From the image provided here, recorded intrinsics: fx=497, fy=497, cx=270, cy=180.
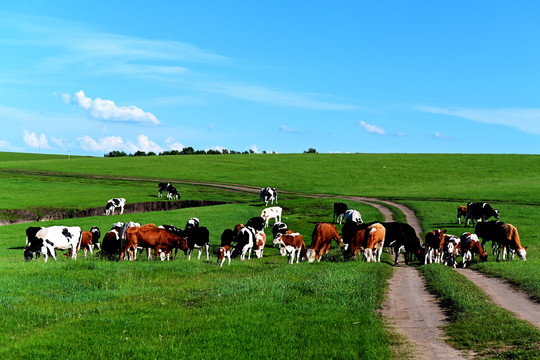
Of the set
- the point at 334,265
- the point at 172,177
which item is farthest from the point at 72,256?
the point at 172,177

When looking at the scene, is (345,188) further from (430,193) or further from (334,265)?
(334,265)

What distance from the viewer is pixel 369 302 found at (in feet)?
50.3

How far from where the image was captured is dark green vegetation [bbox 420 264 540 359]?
37.2 ft

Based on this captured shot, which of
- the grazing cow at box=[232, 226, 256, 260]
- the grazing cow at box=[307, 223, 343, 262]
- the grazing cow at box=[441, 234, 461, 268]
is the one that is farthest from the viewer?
the grazing cow at box=[441, 234, 461, 268]

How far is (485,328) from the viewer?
42.0 feet

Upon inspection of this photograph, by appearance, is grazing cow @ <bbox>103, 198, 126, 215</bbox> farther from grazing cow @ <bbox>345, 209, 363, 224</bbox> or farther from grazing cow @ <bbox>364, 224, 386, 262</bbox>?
grazing cow @ <bbox>364, 224, 386, 262</bbox>

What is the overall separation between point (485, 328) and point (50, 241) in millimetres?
21458

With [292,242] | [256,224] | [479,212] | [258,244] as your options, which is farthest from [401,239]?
[479,212]

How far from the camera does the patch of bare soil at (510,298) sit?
1476 centimetres

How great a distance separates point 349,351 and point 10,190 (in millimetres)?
68002

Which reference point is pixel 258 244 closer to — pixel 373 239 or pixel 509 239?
pixel 373 239

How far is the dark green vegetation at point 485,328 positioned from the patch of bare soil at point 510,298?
49 cm

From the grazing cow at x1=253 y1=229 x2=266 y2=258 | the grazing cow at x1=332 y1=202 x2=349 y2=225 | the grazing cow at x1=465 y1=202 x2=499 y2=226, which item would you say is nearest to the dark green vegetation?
the grazing cow at x1=253 y1=229 x2=266 y2=258

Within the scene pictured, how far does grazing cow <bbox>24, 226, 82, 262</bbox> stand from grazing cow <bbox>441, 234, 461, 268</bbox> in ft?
67.4
